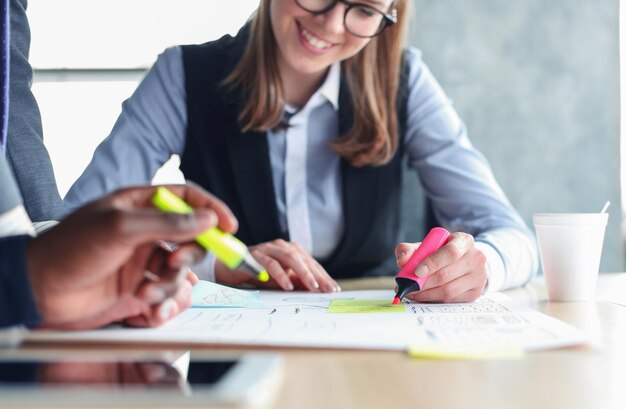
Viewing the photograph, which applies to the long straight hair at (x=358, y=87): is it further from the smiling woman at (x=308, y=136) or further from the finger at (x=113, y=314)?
the finger at (x=113, y=314)

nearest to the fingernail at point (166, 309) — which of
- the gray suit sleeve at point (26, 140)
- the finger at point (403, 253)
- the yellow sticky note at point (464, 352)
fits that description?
the yellow sticky note at point (464, 352)

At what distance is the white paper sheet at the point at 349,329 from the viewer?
2.22ft

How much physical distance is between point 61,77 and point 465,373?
8.70 feet

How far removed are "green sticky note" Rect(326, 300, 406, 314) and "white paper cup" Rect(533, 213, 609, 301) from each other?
0.29 meters

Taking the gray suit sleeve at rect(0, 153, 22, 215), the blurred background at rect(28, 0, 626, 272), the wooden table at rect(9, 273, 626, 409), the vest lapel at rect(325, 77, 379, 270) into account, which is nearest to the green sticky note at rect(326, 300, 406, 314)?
the wooden table at rect(9, 273, 626, 409)

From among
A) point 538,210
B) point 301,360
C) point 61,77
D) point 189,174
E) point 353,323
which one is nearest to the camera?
point 301,360

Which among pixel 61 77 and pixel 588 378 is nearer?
pixel 588 378

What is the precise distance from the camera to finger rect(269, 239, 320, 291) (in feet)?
3.75

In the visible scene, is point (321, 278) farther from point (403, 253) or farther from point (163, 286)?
point (163, 286)

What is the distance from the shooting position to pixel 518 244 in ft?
4.36

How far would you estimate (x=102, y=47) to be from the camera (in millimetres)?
2930

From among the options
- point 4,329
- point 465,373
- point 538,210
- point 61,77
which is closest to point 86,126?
point 61,77

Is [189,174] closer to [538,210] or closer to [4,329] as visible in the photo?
[538,210]

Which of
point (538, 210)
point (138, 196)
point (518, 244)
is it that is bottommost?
point (538, 210)
